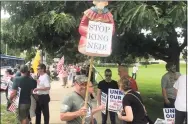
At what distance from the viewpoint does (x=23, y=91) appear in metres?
8.21

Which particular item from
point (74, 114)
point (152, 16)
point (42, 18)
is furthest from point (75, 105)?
point (42, 18)

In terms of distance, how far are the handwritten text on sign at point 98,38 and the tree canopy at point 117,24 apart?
2.78 feet

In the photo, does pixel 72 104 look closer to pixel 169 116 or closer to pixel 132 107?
pixel 132 107

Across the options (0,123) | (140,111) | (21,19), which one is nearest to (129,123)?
(140,111)

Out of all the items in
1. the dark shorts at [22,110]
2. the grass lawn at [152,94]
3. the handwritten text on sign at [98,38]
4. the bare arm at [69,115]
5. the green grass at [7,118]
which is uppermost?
the handwritten text on sign at [98,38]

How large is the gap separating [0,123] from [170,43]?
5500 mm

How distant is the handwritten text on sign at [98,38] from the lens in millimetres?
5355

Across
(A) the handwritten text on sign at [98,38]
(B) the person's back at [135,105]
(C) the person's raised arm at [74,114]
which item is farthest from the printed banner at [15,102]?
(C) the person's raised arm at [74,114]

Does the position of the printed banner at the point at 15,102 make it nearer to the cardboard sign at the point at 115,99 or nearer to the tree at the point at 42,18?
the tree at the point at 42,18

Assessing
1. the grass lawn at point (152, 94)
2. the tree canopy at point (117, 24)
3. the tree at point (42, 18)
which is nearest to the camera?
the tree canopy at point (117, 24)

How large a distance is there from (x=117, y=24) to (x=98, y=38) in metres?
1.70

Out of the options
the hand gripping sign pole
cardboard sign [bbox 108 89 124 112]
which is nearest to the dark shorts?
cardboard sign [bbox 108 89 124 112]

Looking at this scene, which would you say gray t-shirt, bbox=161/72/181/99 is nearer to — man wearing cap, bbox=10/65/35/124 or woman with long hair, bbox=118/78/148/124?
woman with long hair, bbox=118/78/148/124

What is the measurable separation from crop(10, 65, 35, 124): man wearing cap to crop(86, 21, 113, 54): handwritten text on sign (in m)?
3.06
